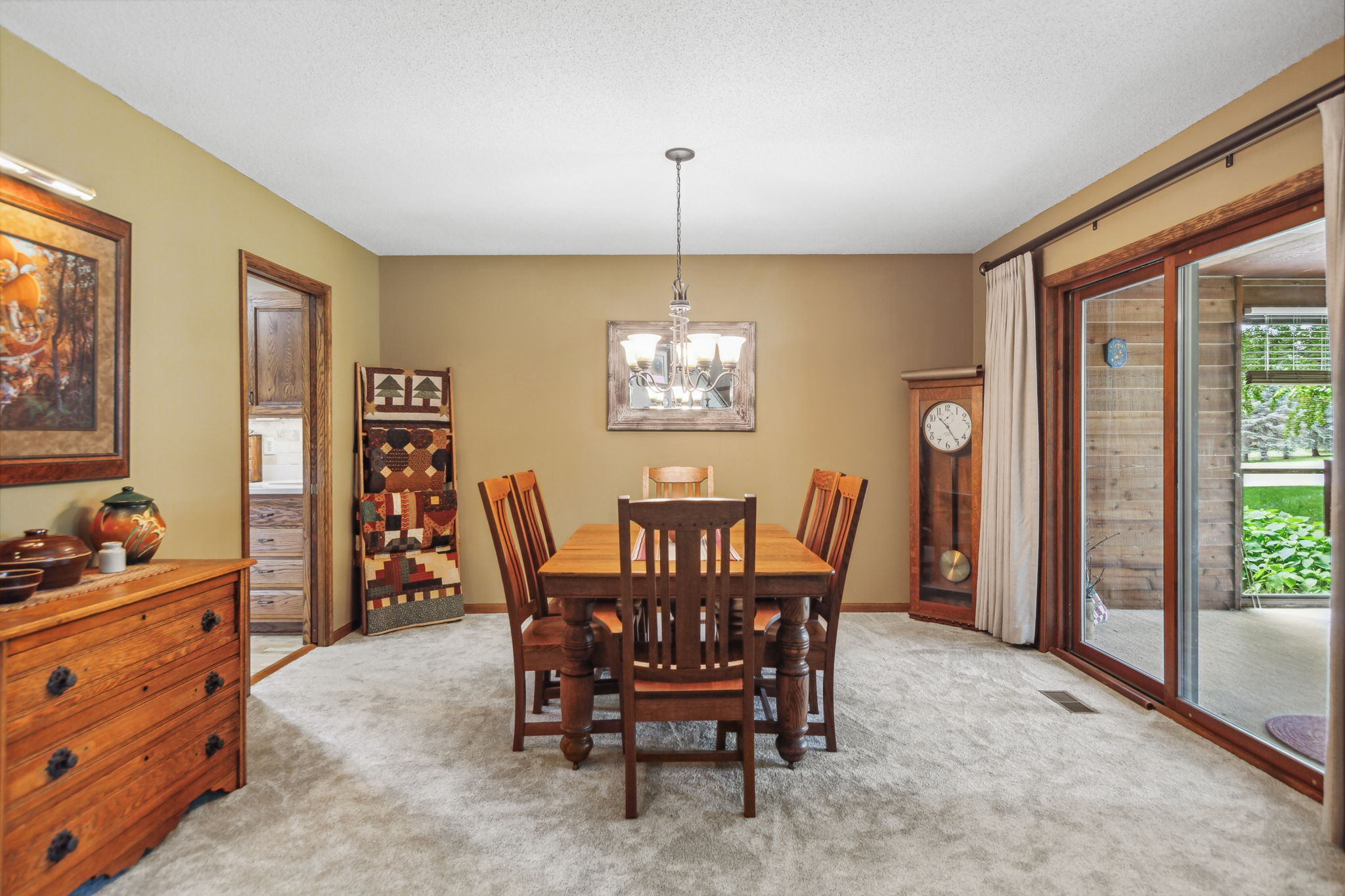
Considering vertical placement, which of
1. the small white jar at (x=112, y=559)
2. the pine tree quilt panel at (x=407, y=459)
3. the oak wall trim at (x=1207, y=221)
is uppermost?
the oak wall trim at (x=1207, y=221)

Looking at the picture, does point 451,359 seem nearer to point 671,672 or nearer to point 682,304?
point 682,304

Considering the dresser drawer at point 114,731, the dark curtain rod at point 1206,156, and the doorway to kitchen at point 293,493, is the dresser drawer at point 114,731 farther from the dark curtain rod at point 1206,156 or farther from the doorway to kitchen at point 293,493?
the dark curtain rod at point 1206,156

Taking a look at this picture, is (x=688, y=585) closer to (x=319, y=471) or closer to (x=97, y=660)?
(x=97, y=660)

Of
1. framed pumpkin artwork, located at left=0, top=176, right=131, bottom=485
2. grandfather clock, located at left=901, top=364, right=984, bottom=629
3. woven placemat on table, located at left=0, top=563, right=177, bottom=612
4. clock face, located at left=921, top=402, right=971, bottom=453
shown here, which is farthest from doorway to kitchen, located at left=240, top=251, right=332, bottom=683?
clock face, located at left=921, top=402, right=971, bottom=453

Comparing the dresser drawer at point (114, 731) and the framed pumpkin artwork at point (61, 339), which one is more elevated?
the framed pumpkin artwork at point (61, 339)

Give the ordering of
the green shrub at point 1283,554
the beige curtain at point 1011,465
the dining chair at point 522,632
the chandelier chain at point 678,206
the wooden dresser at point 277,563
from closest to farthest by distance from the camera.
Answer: the green shrub at point 1283,554 < the dining chair at point 522,632 < the chandelier chain at point 678,206 < the beige curtain at point 1011,465 < the wooden dresser at point 277,563

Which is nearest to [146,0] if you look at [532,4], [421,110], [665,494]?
[421,110]

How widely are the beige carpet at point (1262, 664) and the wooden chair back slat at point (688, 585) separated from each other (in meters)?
2.03

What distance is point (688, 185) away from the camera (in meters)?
3.33

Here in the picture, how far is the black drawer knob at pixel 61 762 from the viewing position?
62.5 inches

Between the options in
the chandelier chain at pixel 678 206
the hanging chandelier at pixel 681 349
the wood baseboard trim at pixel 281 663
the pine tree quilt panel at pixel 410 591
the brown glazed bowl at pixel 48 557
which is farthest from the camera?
the pine tree quilt panel at pixel 410 591

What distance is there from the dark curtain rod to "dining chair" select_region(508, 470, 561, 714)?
299cm

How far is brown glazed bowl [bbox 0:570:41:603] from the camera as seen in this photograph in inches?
64.5

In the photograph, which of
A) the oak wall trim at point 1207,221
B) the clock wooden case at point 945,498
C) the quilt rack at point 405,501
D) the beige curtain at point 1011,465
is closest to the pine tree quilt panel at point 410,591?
the quilt rack at point 405,501
